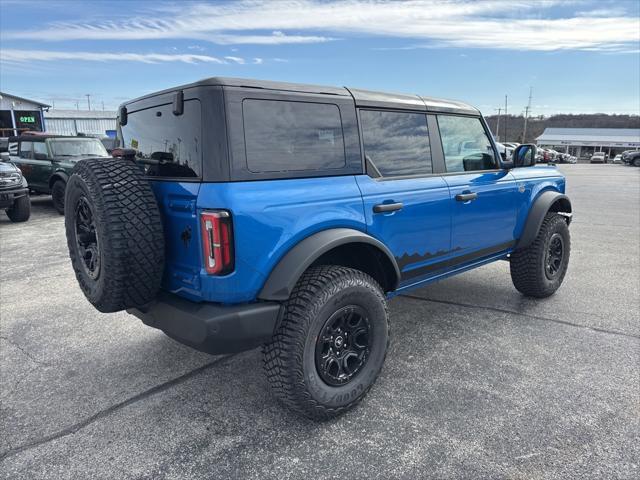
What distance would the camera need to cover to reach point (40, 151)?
11.1 metres

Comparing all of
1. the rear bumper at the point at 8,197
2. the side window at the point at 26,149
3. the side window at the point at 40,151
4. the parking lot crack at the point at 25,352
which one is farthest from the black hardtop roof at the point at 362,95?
the side window at the point at 26,149

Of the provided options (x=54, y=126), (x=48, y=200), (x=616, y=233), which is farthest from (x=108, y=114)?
(x=616, y=233)

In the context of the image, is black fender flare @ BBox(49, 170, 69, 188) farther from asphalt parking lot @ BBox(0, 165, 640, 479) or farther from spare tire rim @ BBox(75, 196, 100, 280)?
spare tire rim @ BBox(75, 196, 100, 280)

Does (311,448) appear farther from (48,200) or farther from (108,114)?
(108,114)

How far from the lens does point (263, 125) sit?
2465 millimetres

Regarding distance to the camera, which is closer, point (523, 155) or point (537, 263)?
point (523, 155)

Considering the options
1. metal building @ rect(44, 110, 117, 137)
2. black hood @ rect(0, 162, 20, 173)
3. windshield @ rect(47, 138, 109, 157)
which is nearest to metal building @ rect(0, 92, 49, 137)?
metal building @ rect(44, 110, 117, 137)

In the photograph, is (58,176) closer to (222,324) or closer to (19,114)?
(222,324)

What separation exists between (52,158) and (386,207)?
10503mm

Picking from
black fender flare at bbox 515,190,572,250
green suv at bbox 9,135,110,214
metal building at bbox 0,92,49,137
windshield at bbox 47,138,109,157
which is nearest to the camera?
black fender flare at bbox 515,190,572,250

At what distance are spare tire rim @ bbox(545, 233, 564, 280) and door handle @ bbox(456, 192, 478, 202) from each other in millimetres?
1464

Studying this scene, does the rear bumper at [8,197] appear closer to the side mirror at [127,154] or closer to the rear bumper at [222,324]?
the side mirror at [127,154]

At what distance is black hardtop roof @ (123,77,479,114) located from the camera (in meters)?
2.38


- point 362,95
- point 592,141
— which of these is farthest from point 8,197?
→ point 592,141
